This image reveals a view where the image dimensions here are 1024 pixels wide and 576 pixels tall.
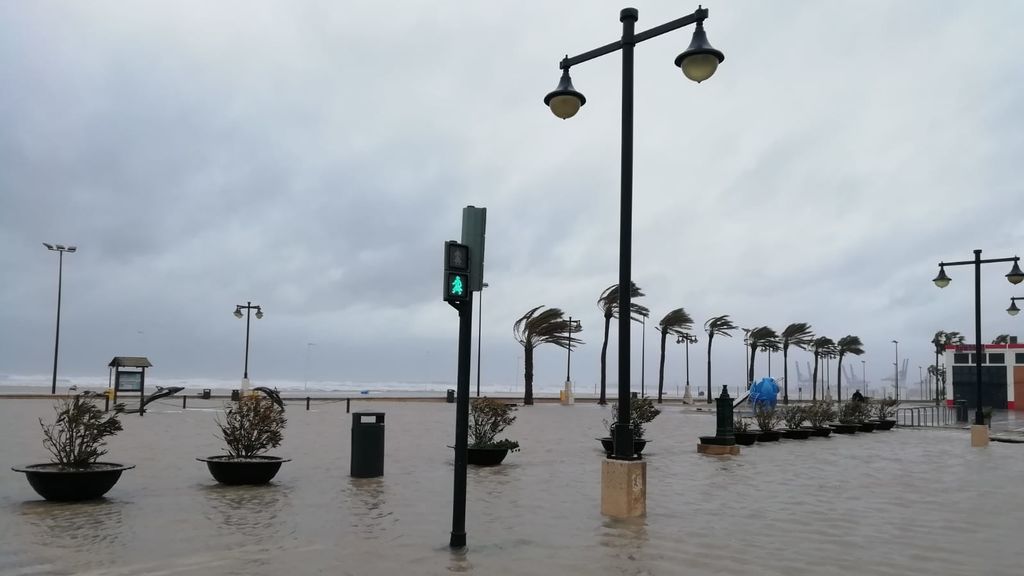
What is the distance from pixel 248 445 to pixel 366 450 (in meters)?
1.96

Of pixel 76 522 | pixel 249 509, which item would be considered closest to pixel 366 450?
pixel 249 509

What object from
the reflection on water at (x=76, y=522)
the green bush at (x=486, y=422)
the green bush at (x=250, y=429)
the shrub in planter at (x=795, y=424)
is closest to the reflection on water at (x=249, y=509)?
the green bush at (x=250, y=429)

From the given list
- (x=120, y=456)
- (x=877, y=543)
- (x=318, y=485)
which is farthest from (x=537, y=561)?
(x=120, y=456)

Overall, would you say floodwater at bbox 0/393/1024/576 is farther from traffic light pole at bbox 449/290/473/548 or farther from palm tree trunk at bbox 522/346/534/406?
palm tree trunk at bbox 522/346/534/406

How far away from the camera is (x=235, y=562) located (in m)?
7.14

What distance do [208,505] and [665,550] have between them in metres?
5.89

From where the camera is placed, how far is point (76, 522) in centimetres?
888

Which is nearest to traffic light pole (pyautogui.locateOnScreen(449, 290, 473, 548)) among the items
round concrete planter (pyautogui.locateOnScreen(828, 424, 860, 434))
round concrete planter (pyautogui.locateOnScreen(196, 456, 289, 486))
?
round concrete planter (pyautogui.locateOnScreen(196, 456, 289, 486))

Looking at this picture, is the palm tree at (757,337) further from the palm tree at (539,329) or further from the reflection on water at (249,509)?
the reflection on water at (249,509)

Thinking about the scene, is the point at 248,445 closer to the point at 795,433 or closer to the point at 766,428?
the point at 766,428

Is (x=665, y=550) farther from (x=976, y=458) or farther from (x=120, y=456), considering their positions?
(x=976, y=458)

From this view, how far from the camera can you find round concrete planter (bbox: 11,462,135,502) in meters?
10.0

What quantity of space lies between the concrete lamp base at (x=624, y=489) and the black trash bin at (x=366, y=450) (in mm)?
4932

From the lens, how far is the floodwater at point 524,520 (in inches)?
287
